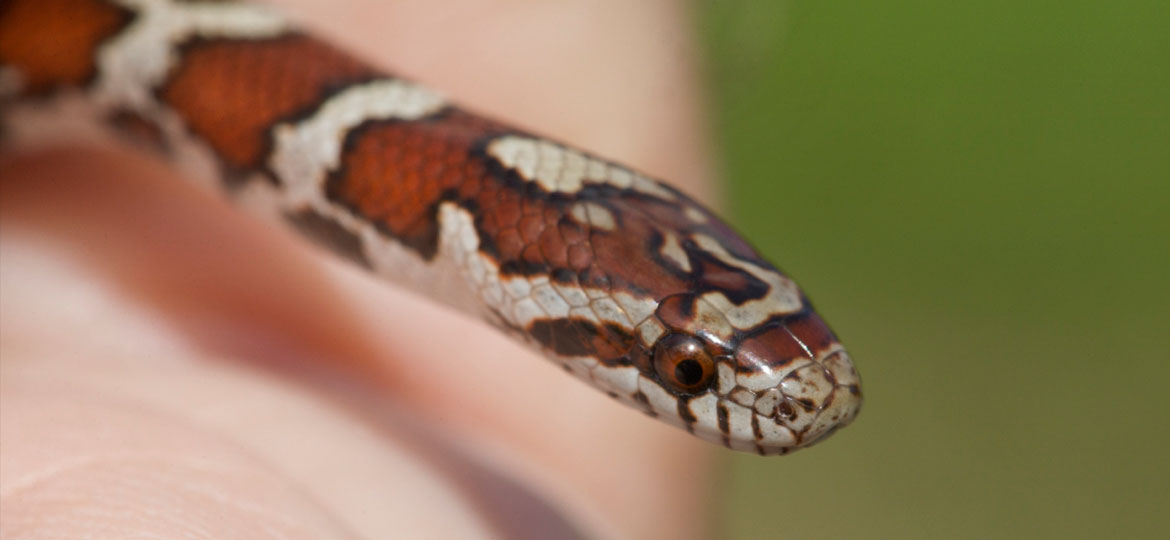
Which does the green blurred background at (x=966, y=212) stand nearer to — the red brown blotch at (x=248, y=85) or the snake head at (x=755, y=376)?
the red brown blotch at (x=248, y=85)

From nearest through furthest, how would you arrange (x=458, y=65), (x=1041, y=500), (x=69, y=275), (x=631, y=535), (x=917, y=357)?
1. (x=69, y=275)
2. (x=631, y=535)
3. (x=458, y=65)
4. (x=1041, y=500)
5. (x=917, y=357)

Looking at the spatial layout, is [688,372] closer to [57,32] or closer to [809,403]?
[809,403]

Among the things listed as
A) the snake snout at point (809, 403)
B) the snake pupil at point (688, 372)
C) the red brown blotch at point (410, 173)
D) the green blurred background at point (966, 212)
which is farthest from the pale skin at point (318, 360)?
the green blurred background at point (966, 212)

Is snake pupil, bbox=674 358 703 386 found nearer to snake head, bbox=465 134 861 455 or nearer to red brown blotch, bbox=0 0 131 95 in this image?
snake head, bbox=465 134 861 455

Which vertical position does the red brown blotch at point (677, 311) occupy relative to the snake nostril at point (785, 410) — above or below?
above

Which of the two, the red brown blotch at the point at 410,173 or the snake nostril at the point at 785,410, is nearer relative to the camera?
the snake nostril at the point at 785,410

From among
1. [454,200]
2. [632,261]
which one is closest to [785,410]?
[632,261]

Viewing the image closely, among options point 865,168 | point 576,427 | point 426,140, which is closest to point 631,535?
point 576,427

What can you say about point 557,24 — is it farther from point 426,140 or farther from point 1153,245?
point 1153,245
